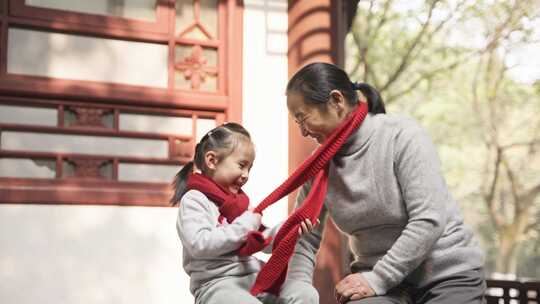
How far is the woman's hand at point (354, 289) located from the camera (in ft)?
5.14

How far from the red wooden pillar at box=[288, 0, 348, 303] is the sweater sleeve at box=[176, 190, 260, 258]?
4.46ft

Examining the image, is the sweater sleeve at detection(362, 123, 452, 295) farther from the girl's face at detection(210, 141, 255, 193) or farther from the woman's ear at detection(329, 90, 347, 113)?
the girl's face at detection(210, 141, 255, 193)

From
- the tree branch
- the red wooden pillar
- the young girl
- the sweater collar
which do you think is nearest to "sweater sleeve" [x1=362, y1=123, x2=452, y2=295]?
the sweater collar

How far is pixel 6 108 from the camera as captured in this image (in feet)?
8.98

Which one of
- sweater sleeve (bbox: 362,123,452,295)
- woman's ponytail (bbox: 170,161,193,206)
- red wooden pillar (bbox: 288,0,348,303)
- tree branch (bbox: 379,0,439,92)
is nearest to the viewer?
sweater sleeve (bbox: 362,123,452,295)

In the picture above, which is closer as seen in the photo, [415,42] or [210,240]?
[210,240]

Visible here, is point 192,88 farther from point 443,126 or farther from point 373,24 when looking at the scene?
point 443,126

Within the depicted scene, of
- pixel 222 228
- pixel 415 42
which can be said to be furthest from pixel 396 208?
pixel 415 42

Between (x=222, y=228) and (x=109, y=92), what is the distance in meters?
1.42

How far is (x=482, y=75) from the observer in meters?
9.80

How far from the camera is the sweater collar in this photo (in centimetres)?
169

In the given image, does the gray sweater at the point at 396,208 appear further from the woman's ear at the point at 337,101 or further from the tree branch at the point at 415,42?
the tree branch at the point at 415,42

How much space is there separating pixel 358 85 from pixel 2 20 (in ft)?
5.85

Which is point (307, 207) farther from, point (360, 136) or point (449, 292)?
point (449, 292)
